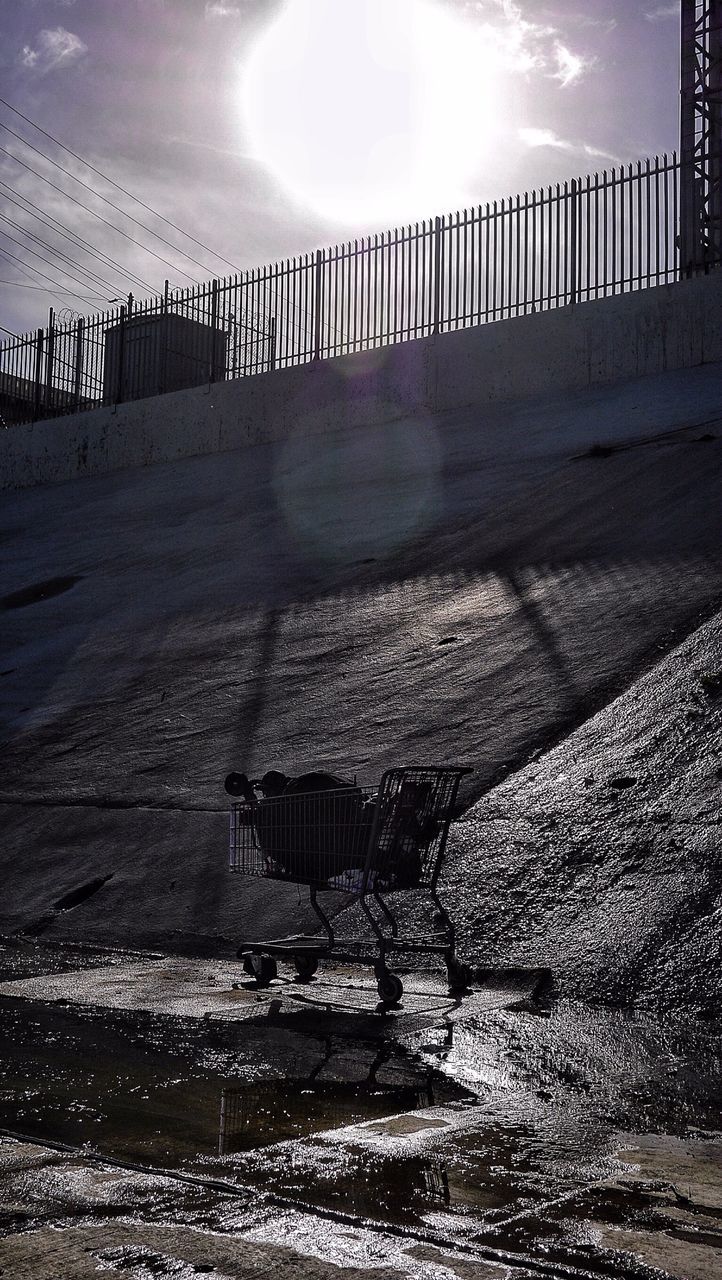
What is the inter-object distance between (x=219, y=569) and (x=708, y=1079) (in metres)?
11.2

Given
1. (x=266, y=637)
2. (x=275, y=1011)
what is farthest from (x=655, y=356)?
(x=275, y=1011)

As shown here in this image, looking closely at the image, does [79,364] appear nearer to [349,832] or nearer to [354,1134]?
[349,832]

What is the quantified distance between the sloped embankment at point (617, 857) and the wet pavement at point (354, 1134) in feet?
1.06

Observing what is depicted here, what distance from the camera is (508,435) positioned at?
16688mm

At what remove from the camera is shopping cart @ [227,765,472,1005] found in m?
5.71

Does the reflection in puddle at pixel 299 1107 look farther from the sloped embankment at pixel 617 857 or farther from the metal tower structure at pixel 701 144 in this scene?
the metal tower structure at pixel 701 144

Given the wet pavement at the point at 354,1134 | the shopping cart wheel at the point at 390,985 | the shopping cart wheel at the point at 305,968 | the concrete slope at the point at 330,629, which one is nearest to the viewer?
the wet pavement at the point at 354,1134

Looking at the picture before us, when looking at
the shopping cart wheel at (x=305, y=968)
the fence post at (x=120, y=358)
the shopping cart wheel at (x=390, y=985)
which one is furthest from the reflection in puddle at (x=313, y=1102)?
the fence post at (x=120, y=358)

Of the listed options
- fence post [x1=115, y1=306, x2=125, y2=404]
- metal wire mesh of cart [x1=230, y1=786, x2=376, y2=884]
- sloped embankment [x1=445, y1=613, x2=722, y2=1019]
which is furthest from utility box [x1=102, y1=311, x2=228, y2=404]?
metal wire mesh of cart [x1=230, y1=786, x2=376, y2=884]

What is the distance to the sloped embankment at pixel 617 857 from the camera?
18.2ft

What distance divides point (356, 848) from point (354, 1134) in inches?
88.9

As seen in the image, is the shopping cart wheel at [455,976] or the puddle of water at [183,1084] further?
the shopping cart wheel at [455,976]

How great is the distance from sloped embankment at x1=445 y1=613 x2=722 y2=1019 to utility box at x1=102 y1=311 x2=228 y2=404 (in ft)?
56.9

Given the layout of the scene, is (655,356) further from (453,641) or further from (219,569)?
(453,641)
